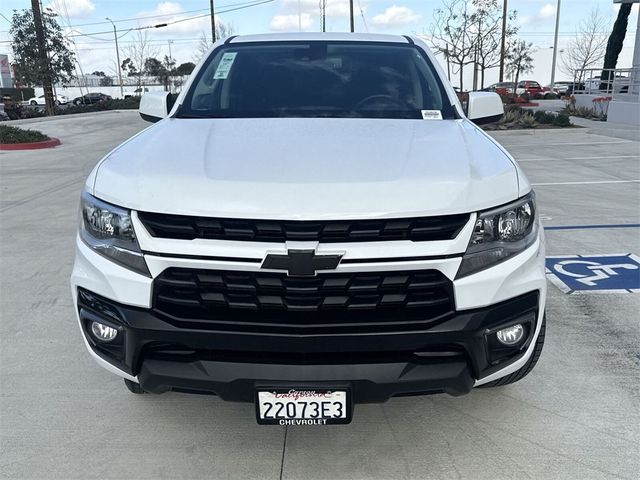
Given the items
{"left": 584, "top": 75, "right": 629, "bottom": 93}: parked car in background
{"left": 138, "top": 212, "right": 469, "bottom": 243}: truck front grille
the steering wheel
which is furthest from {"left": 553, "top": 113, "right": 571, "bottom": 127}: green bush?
{"left": 138, "top": 212, "right": 469, "bottom": 243}: truck front grille

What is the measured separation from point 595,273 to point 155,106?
3641 mm

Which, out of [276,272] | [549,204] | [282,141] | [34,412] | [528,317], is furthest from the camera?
[549,204]

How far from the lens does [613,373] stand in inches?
124

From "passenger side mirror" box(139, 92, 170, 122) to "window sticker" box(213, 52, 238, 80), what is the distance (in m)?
0.40

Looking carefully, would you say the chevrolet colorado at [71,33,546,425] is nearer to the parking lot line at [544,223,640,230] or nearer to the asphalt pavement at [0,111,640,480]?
the asphalt pavement at [0,111,640,480]

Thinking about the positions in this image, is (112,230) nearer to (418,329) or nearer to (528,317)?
(418,329)

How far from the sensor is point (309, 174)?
2.16 metres

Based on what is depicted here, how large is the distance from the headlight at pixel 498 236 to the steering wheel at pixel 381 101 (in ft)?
4.19

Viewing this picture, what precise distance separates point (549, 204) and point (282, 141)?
552 centimetres

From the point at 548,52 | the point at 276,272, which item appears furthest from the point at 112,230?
the point at 548,52

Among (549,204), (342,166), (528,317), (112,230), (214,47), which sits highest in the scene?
(214,47)

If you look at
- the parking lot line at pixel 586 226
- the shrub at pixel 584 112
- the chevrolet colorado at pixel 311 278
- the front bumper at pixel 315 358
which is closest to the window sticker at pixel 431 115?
the chevrolet colorado at pixel 311 278

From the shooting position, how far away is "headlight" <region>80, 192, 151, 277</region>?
2143 mm

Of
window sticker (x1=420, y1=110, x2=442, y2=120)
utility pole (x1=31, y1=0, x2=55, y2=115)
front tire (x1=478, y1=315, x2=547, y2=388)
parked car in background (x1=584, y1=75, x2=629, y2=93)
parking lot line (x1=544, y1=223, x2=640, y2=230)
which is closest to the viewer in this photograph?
front tire (x1=478, y1=315, x2=547, y2=388)
